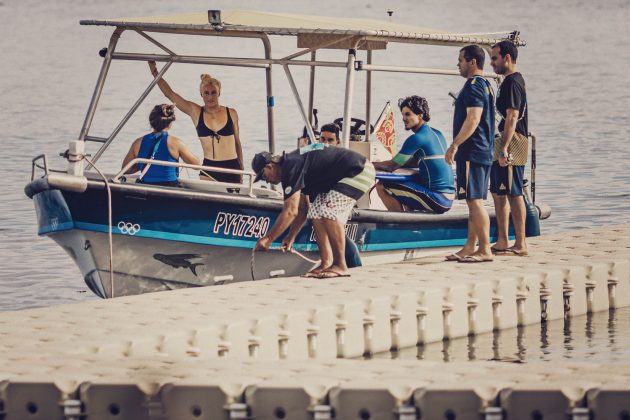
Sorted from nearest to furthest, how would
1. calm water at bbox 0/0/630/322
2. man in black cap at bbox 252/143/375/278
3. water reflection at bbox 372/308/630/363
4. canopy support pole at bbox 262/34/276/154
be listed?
water reflection at bbox 372/308/630/363, man in black cap at bbox 252/143/375/278, canopy support pole at bbox 262/34/276/154, calm water at bbox 0/0/630/322

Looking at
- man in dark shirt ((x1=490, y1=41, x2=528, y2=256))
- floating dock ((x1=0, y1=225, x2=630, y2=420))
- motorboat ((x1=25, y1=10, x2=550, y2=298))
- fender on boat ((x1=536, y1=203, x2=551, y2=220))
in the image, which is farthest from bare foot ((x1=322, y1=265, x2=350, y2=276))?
fender on boat ((x1=536, y1=203, x2=551, y2=220))

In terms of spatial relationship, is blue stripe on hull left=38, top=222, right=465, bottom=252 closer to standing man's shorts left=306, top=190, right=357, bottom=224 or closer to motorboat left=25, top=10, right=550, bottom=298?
motorboat left=25, top=10, right=550, bottom=298

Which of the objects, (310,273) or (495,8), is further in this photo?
(495,8)

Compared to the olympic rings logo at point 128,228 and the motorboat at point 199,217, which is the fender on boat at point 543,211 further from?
the olympic rings logo at point 128,228

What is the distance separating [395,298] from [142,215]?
8.30 ft

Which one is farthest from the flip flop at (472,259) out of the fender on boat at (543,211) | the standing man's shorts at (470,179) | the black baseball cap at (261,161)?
the fender on boat at (543,211)

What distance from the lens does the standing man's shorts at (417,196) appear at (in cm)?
1450

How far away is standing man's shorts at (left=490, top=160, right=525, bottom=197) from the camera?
1341 centimetres

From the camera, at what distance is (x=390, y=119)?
16328 mm

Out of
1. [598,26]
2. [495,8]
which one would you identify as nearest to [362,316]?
[598,26]

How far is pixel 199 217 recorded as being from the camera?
13430mm

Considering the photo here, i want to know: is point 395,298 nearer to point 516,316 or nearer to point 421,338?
point 421,338

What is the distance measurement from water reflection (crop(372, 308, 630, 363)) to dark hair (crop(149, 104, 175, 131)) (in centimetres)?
305

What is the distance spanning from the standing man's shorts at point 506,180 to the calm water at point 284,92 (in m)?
5.78
